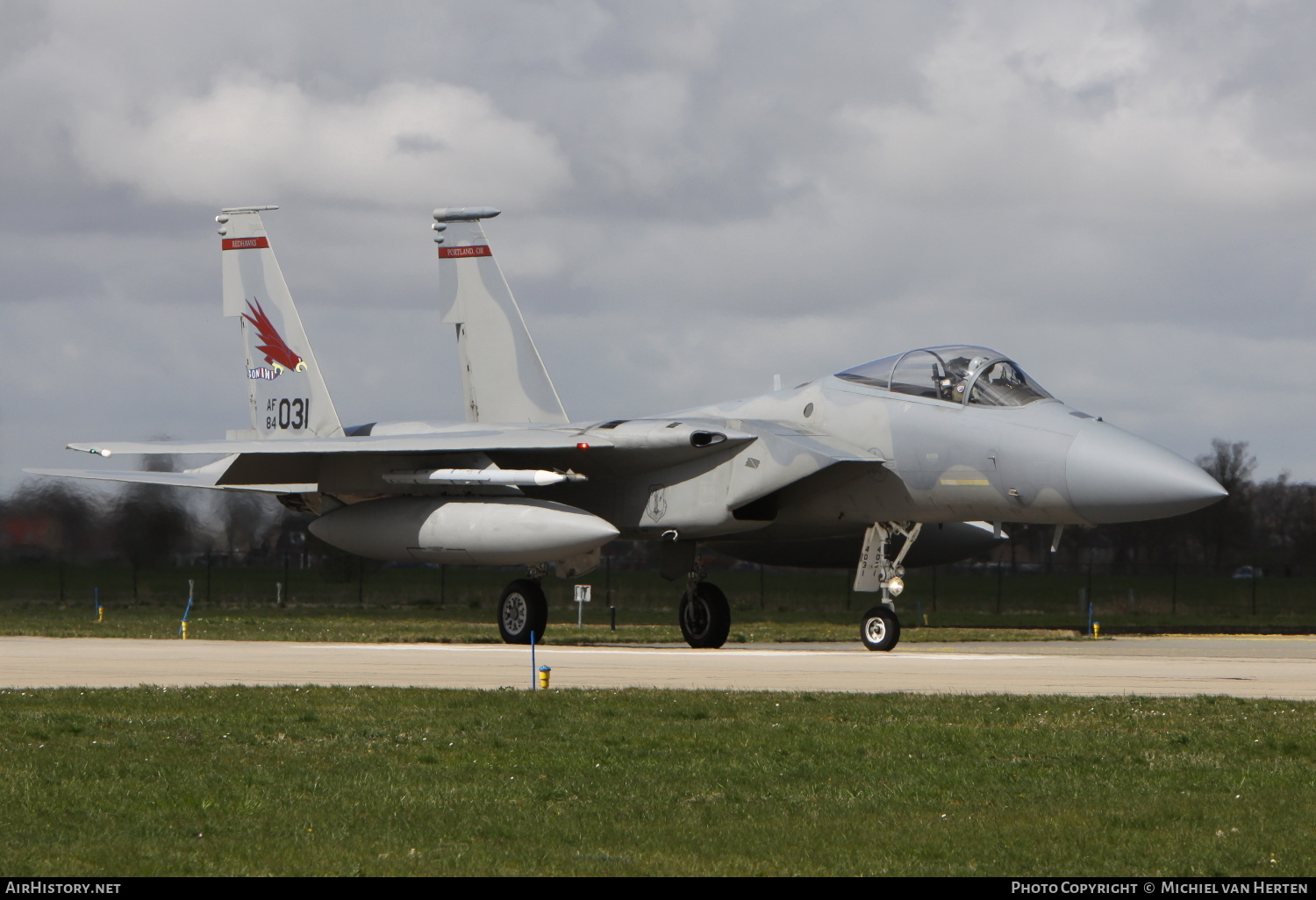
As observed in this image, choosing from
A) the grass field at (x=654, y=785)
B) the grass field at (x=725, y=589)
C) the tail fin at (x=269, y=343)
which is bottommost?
the grass field at (x=654, y=785)

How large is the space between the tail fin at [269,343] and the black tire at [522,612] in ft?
16.8

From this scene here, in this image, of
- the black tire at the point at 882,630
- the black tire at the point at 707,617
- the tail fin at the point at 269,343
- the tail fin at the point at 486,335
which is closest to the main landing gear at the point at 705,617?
the black tire at the point at 707,617

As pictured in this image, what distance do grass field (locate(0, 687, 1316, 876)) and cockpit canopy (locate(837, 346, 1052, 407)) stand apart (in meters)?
Result: 6.81

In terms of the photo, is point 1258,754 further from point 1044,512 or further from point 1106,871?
point 1044,512

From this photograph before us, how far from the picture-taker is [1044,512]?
17.6 m

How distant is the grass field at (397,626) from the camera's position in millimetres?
23122

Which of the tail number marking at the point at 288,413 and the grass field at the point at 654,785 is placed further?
the tail number marking at the point at 288,413

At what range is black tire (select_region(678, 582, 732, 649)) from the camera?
2053cm

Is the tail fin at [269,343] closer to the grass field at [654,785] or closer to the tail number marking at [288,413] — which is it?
the tail number marking at [288,413]

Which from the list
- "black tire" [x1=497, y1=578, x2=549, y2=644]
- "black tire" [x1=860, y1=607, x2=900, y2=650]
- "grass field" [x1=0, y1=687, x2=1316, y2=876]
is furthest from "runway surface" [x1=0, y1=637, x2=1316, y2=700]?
"grass field" [x1=0, y1=687, x2=1316, y2=876]

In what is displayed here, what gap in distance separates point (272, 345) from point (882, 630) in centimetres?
1170

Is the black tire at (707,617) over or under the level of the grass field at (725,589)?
under

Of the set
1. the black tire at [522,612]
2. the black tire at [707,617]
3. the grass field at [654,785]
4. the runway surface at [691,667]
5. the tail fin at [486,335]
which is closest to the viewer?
the grass field at [654,785]

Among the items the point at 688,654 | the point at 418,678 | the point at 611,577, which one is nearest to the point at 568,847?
the point at 418,678
